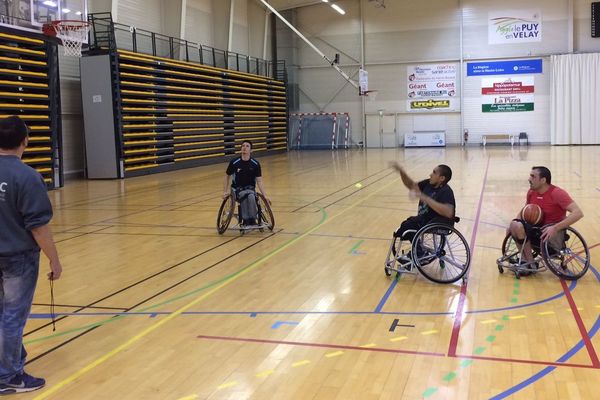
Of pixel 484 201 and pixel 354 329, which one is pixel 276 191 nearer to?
pixel 484 201

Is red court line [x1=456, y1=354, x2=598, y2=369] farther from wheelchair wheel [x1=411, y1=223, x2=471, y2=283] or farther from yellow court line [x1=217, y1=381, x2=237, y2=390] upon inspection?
wheelchair wheel [x1=411, y1=223, x2=471, y2=283]

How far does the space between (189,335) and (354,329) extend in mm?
1177

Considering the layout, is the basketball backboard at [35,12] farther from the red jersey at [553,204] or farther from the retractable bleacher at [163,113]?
the red jersey at [553,204]

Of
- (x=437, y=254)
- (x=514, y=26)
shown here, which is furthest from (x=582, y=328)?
(x=514, y=26)

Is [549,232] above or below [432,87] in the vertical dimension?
below

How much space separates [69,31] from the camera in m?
14.0

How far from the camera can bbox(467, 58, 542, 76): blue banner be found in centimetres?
2797

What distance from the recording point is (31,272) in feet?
11.4

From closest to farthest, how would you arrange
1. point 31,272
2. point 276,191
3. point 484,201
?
point 31,272
point 484,201
point 276,191

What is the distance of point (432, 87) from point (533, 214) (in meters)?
24.8

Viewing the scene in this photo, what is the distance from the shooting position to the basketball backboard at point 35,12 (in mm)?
13617

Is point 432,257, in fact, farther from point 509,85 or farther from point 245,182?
point 509,85

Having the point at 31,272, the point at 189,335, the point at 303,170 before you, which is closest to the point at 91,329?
the point at 189,335

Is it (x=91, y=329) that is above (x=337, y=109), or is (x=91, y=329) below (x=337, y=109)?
below
